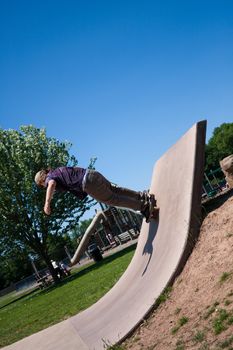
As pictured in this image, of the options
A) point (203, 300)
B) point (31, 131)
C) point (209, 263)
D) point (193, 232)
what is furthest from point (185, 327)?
point (31, 131)

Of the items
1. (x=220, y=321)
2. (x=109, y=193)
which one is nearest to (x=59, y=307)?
(x=109, y=193)

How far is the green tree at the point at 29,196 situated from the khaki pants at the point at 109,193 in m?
23.8

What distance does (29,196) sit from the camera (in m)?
30.3

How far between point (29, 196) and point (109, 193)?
2441cm

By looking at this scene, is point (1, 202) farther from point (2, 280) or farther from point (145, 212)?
point (2, 280)

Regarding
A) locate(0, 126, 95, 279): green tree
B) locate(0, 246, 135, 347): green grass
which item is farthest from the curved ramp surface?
locate(0, 126, 95, 279): green tree

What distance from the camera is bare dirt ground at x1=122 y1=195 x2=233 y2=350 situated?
3.69 metres

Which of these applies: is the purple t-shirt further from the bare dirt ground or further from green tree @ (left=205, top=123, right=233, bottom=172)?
green tree @ (left=205, top=123, right=233, bottom=172)

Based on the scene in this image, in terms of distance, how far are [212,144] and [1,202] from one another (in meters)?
71.2

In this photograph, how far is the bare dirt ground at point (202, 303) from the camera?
3693 mm

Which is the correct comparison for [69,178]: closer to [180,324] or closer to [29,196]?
[180,324]

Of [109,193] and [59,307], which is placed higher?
[109,193]

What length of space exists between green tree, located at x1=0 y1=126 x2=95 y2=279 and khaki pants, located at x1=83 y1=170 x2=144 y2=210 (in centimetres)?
2377

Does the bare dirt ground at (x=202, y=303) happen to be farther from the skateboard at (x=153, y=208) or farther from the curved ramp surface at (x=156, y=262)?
the skateboard at (x=153, y=208)
